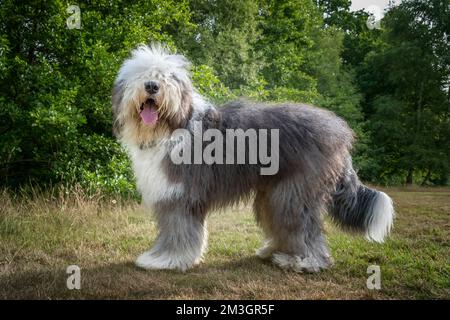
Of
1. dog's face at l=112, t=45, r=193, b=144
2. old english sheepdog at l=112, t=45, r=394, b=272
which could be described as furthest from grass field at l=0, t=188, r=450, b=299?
dog's face at l=112, t=45, r=193, b=144

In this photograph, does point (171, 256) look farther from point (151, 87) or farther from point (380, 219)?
point (380, 219)

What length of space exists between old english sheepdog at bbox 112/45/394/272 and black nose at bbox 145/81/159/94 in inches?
3.5

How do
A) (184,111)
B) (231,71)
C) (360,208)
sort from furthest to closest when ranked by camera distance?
(231,71)
(360,208)
(184,111)

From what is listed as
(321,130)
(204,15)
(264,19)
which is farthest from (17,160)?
(264,19)

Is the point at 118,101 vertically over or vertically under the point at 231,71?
under

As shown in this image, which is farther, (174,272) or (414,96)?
(414,96)

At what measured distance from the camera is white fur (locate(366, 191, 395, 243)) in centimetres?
394

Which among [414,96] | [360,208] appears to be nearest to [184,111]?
[360,208]

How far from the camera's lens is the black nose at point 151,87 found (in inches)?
142

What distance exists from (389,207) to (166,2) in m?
5.55

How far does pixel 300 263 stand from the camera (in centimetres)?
392

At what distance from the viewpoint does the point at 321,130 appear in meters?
3.97

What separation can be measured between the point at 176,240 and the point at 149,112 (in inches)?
43.5

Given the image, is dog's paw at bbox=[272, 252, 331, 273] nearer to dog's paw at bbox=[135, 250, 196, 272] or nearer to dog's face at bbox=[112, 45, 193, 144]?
dog's paw at bbox=[135, 250, 196, 272]
